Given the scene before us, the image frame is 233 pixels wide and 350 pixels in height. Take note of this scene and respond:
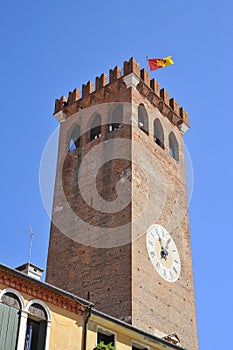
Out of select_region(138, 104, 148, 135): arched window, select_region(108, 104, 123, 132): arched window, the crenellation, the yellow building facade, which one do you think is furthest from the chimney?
the crenellation

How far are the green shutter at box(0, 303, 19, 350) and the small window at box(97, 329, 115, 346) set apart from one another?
7.99ft

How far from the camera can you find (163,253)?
2444 centimetres

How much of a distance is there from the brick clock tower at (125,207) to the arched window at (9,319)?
352 inches

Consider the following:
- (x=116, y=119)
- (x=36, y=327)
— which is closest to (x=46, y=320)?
(x=36, y=327)

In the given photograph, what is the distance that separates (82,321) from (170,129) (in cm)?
1660

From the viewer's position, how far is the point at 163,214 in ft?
84.1

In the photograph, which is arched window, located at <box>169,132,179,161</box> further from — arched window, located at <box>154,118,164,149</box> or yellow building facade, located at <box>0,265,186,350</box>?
yellow building facade, located at <box>0,265,186,350</box>

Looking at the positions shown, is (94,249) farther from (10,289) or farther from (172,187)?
(10,289)

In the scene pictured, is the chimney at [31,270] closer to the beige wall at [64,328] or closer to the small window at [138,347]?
the beige wall at [64,328]

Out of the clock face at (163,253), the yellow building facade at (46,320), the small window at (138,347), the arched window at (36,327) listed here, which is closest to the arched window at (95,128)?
the clock face at (163,253)

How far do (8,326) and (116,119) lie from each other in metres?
16.0

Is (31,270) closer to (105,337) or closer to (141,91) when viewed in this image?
(105,337)

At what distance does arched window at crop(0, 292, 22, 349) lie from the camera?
12.3 metres

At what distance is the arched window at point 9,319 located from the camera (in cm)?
1226
